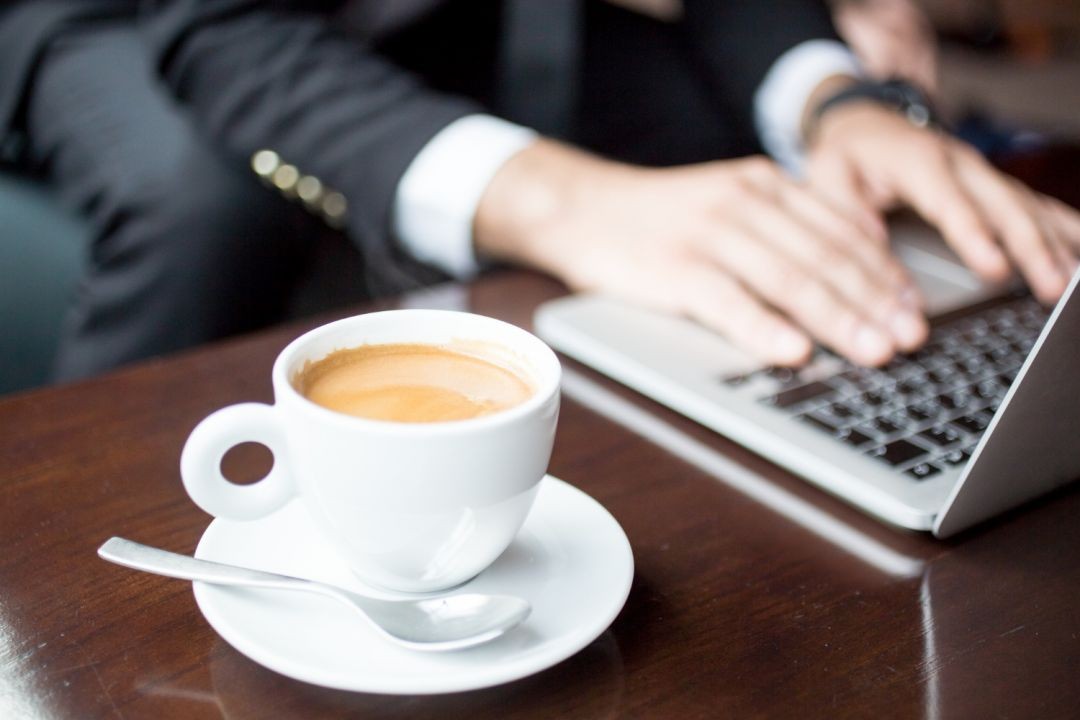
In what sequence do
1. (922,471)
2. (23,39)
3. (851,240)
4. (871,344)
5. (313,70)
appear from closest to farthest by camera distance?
1. (922,471)
2. (871,344)
3. (851,240)
4. (313,70)
5. (23,39)

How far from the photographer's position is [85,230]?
3.52ft

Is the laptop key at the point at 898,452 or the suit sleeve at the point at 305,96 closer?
the laptop key at the point at 898,452

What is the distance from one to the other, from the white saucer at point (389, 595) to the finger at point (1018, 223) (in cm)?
46

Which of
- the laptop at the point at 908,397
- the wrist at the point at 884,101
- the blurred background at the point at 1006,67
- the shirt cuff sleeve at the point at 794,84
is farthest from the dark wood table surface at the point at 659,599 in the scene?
the blurred background at the point at 1006,67

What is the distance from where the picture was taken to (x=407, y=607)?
35 cm

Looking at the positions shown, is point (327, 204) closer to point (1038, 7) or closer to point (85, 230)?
point (85, 230)

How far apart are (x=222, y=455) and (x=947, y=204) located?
0.59 metres

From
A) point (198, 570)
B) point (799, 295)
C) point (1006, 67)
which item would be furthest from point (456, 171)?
point (1006, 67)

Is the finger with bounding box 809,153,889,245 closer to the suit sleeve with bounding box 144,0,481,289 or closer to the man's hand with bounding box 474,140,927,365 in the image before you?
the man's hand with bounding box 474,140,927,365

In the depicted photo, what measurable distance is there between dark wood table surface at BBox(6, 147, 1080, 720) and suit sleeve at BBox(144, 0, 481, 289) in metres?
0.34

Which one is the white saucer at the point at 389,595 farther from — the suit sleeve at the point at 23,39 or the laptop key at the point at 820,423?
the suit sleeve at the point at 23,39

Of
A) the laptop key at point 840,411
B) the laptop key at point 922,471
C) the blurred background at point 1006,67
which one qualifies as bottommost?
the blurred background at point 1006,67

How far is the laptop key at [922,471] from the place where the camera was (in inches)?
18.2

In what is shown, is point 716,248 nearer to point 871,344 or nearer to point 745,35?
point 871,344
